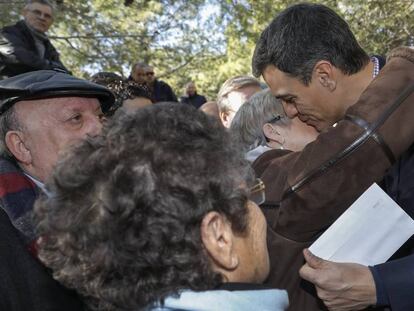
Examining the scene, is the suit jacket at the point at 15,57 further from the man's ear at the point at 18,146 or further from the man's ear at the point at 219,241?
the man's ear at the point at 219,241

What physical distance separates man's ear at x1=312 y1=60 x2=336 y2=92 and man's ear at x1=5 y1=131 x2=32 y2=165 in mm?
1194

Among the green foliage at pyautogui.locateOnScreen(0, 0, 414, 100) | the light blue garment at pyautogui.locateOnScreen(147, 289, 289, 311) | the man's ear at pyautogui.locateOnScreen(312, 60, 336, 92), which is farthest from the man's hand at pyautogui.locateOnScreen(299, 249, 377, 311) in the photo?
the green foliage at pyautogui.locateOnScreen(0, 0, 414, 100)

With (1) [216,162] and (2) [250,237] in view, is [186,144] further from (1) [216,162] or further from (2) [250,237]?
(2) [250,237]

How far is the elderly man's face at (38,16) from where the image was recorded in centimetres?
561

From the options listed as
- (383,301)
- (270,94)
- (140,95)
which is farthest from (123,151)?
(140,95)

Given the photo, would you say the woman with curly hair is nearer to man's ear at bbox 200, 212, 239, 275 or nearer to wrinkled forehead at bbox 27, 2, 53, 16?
man's ear at bbox 200, 212, 239, 275

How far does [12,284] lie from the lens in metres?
1.77

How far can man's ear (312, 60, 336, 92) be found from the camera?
2.16 meters

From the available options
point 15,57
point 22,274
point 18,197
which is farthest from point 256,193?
→ point 15,57

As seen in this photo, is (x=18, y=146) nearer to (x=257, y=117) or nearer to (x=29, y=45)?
(x=257, y=117)

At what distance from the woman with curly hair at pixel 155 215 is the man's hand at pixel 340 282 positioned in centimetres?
51

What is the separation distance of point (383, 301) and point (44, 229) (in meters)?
1.14

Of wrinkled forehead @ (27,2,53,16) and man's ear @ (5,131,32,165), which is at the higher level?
man's ear @ (5,131,32,165)

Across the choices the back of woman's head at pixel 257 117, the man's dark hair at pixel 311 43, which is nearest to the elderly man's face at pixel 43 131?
the back of woman's head at pixel 257 117
